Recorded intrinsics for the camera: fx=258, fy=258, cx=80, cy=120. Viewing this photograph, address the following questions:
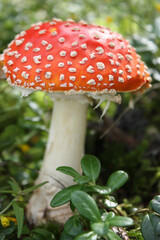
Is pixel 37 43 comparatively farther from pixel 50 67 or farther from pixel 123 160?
pixel 123 160

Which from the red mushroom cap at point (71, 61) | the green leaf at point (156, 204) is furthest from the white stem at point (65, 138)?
the green leaf at point (156, 204)

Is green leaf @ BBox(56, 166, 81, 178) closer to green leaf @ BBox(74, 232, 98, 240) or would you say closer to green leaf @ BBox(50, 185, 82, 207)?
green leaf @ BBox(50, 185, 82, 207)

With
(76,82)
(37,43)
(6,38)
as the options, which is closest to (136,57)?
(76,82)

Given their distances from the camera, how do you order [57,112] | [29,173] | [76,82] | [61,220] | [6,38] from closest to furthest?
1. [76,82]
2. [61,220]
3. [57,112]
4. [29,173]
5. [6,38]

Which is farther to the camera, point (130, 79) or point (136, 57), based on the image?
point (136, 57)

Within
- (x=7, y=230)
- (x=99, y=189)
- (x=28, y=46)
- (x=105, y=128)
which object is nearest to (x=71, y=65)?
(x=28, y=46)
